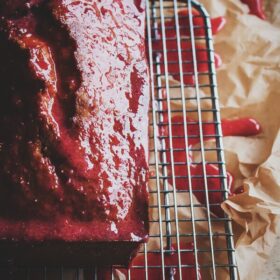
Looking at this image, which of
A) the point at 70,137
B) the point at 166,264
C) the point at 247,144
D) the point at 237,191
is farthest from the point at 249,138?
the point at 70,137

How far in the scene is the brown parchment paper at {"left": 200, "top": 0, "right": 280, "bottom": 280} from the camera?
2.00 meters

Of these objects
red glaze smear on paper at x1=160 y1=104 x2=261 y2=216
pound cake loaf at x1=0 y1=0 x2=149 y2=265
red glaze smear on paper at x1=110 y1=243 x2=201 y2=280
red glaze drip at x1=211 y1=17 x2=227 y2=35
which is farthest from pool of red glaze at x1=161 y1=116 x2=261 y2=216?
red glaze drip at x1=211 y1=17 x2=227 y2=35

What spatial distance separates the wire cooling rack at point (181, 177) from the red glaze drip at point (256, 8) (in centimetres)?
32

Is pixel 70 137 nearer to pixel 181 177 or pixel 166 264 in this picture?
pixel 181 177

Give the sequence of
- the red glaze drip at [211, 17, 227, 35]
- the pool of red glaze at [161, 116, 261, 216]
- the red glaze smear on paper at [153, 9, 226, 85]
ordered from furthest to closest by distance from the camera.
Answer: the red glaze drip at [211, 17, 227, 35] → the red glaze smear on paper at [153, 9, 226, 85] → the pool of red glaze at [161, 116, 261, 216]

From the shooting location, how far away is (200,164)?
2.31m

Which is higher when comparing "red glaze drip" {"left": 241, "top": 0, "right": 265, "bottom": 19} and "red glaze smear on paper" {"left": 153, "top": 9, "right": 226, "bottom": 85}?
"red glaze drip" {"left": 241, "top": 0, "right": 265, "bottom": 19}

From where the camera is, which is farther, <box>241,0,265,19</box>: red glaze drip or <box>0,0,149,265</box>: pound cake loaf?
<box>241,0,265,19</box>: red glaze drip

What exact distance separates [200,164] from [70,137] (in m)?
0.82

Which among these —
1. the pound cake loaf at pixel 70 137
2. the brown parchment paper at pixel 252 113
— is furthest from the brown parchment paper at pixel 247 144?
the pound cake loaf at pixel 70 137

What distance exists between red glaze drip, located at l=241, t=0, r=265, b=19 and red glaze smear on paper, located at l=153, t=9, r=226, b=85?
18 centimetres

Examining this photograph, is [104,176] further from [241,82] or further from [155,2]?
[155,2]

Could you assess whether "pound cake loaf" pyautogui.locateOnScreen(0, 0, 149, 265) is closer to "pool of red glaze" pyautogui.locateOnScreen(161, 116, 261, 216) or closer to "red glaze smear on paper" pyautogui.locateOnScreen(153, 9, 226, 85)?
"pool of red glaze" pyautogui.locateOnScreen(161, 116, 261, 216)

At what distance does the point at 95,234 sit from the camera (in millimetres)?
1697
